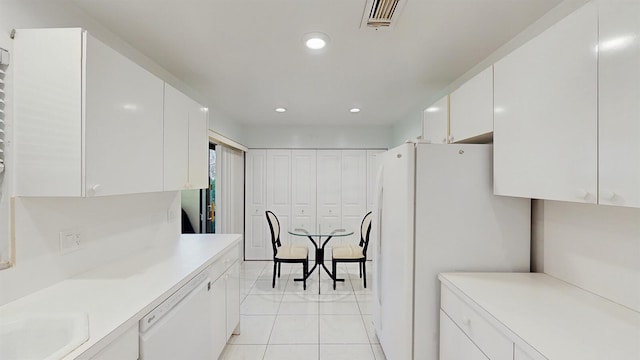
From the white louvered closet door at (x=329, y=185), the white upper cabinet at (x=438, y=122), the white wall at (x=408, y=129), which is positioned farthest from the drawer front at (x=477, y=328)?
the white louvered closet door at (x=329, y=185)

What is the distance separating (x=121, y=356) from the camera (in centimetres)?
112

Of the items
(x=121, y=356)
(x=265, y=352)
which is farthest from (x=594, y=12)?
(x=265, y=352)

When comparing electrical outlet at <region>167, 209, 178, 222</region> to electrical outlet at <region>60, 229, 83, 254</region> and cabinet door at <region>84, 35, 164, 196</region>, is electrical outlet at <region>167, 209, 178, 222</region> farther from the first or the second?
electrical outlet at <region>60, 229, 83, 254</region>

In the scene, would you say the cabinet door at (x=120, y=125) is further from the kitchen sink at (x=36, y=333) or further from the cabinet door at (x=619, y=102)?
the cabinet door at (x=619, y=102)

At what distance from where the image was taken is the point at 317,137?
5109 millimetres

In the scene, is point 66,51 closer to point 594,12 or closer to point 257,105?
point 594,12

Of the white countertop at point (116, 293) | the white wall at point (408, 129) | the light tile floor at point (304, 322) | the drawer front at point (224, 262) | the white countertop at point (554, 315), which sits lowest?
the light tile floor at point (304, 322)

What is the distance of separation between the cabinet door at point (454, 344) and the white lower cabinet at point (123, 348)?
4.94 feet

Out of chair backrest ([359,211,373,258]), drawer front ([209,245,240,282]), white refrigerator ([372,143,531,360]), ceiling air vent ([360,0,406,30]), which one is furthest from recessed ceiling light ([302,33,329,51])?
chair backrest ([359,211,373,258])

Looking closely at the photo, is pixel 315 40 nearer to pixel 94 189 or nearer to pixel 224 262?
pixel 94 189

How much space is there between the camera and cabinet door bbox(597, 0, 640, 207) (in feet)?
3.08

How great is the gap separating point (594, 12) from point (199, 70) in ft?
8.24

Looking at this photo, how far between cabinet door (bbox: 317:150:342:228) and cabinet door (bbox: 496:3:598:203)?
3548 millimetres

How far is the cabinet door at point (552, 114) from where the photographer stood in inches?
43.4
